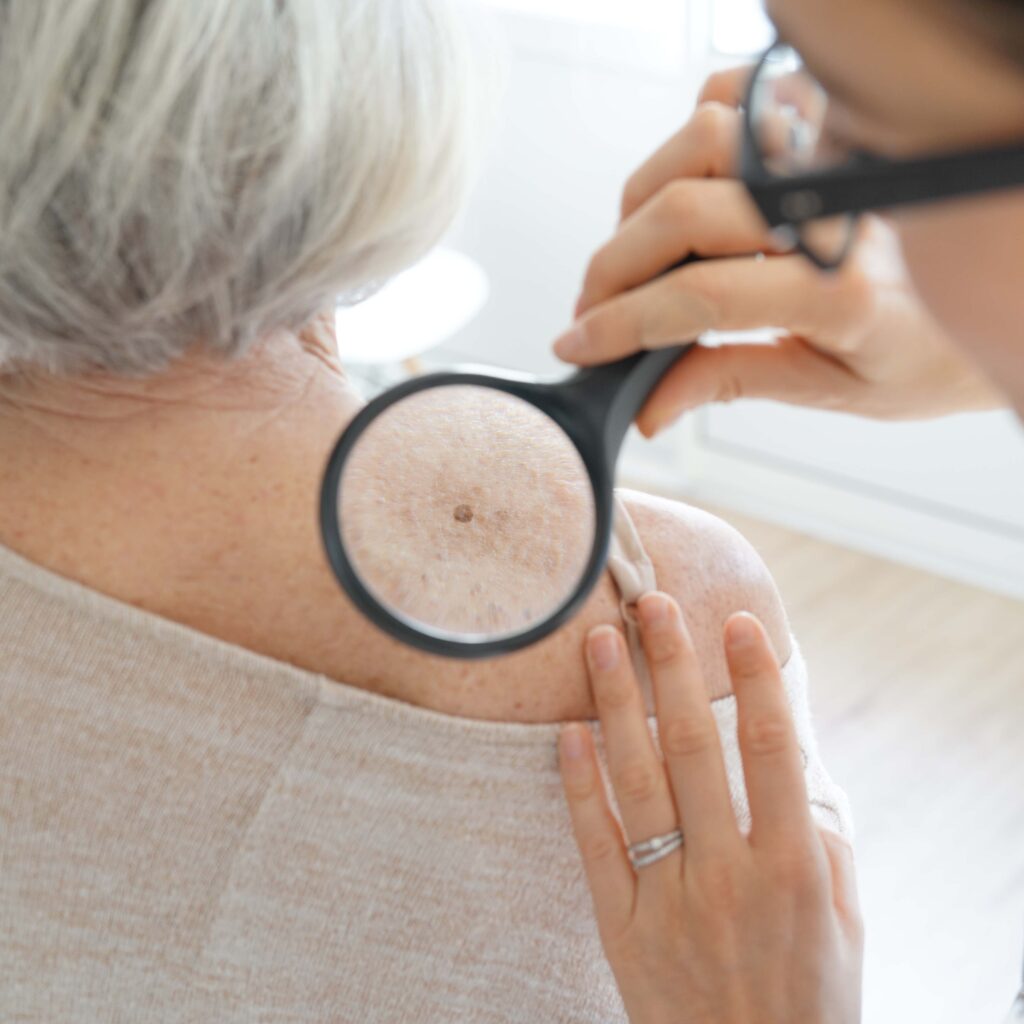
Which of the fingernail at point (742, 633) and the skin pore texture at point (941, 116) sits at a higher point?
the skin pore texture at point (941, 116)

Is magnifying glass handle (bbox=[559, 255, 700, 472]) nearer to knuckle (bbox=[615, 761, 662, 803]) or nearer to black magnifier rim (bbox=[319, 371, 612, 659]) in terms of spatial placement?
black magnifier rim (bbox=[319, 371, 612, 659])

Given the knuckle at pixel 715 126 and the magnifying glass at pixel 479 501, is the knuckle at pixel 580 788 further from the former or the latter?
the knuckle at pixel 715 126

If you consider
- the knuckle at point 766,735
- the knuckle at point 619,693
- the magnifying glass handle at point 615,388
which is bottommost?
the knuckle at point 766,735

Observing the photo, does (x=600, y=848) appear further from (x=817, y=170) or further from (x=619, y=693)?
(x=817, y=170)

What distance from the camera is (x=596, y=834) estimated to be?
89cm

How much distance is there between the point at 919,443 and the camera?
300 centimetres

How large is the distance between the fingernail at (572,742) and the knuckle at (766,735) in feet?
0.37

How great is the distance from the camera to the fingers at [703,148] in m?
0.86

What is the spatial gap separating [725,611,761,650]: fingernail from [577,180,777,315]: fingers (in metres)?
0.24

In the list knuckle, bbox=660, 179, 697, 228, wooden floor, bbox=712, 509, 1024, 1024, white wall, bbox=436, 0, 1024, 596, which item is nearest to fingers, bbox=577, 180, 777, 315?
knuckle, bbox=660, 179, 697, 228

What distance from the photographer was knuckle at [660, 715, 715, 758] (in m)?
0.88

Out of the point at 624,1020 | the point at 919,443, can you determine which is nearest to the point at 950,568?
the point at 919,443

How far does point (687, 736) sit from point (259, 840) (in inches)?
11.6

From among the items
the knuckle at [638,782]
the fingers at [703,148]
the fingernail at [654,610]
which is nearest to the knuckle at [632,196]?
the fingers at [703,148]
